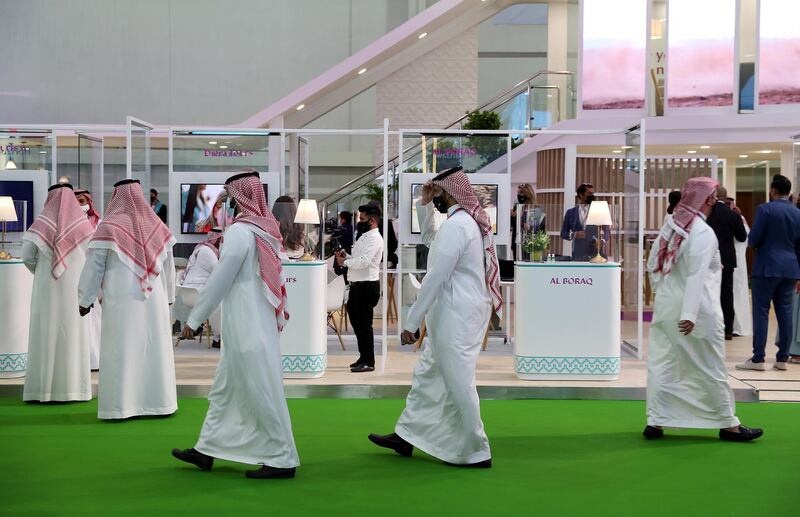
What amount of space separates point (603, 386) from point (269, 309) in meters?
3.48

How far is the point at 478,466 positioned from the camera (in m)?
5.19

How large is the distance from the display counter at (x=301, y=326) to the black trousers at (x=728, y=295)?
14.9ft

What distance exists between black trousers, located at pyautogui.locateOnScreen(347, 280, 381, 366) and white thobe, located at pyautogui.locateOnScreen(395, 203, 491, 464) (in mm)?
2904

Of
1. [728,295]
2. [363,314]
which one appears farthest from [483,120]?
[363,314]

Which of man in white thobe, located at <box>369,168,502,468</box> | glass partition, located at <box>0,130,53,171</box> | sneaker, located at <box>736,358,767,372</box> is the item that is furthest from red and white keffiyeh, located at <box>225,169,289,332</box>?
glass partition, located at <box>0,130,53,171</box>

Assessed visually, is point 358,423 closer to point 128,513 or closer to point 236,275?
point 236,275

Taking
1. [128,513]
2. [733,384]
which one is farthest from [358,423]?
Answer: [733,384]

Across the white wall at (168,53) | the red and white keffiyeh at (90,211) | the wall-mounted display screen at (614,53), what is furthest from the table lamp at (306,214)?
the white wall at (168,53)

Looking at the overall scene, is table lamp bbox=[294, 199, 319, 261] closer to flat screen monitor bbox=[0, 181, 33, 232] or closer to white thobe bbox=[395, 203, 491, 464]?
flat screen monitor bbox=[0, 181, 33, 232]

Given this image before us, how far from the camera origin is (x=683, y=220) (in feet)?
19.2

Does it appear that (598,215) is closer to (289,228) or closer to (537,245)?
(537,245)

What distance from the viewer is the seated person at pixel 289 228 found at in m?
8.19

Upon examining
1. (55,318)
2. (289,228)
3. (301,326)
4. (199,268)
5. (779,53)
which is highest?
(779,53)

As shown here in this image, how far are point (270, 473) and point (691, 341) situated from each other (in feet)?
8.50
